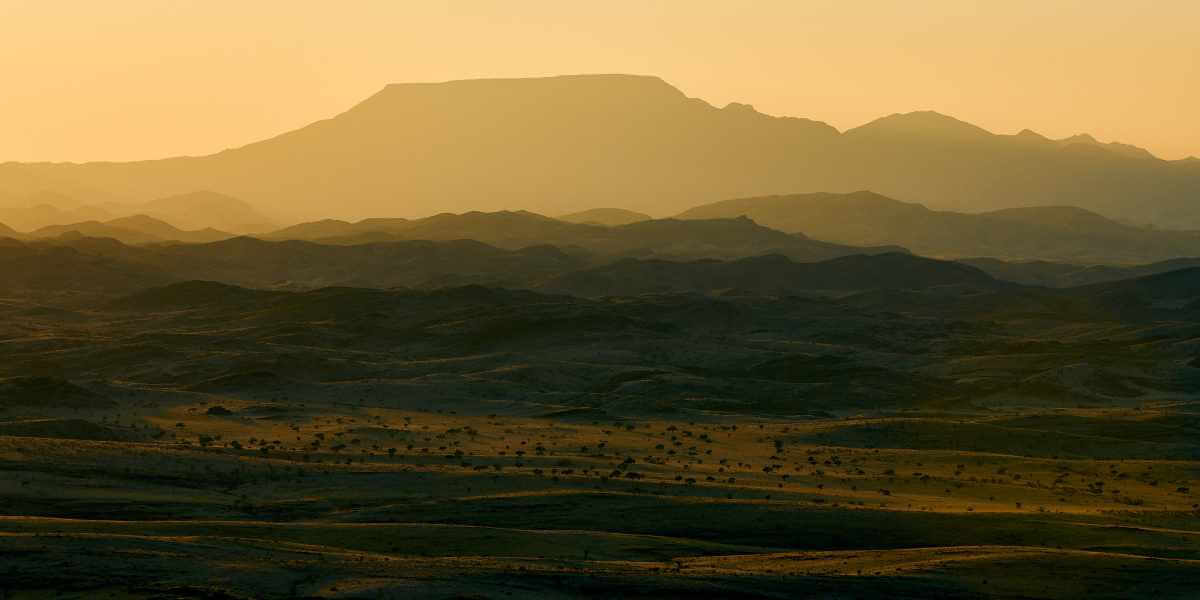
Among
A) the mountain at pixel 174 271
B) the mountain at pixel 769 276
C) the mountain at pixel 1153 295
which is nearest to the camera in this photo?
the mountain at pixel 1153 295

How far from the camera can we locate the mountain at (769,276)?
6885 inches

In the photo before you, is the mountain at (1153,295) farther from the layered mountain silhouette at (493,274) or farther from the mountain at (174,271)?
the mountain at (174,271)

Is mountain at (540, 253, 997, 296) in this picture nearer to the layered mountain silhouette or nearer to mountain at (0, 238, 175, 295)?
the layered mountain silhouette

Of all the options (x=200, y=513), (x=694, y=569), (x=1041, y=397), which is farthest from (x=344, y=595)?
(x=1041, y=397)

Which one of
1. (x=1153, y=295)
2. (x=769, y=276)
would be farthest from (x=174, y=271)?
(x=1153, y=295)

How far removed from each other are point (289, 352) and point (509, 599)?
71721 millimetres

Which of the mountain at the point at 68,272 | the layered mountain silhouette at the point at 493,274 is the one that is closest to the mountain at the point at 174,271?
the mountain at the point at 68,272

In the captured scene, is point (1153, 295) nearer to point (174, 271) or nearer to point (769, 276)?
point (769, 276)

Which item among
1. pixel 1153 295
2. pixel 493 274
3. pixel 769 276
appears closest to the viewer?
pixel 1153 295

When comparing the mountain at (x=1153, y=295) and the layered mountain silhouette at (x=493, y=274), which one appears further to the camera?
the layered mountain silhouette at (x=493, y=274)

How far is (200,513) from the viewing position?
1702 inches

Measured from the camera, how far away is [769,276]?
183 meters

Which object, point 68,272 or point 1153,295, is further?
point 68,272

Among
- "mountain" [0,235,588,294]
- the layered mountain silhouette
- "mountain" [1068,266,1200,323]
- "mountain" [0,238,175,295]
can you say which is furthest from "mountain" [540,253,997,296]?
"mountain" [0,238,175,295]
